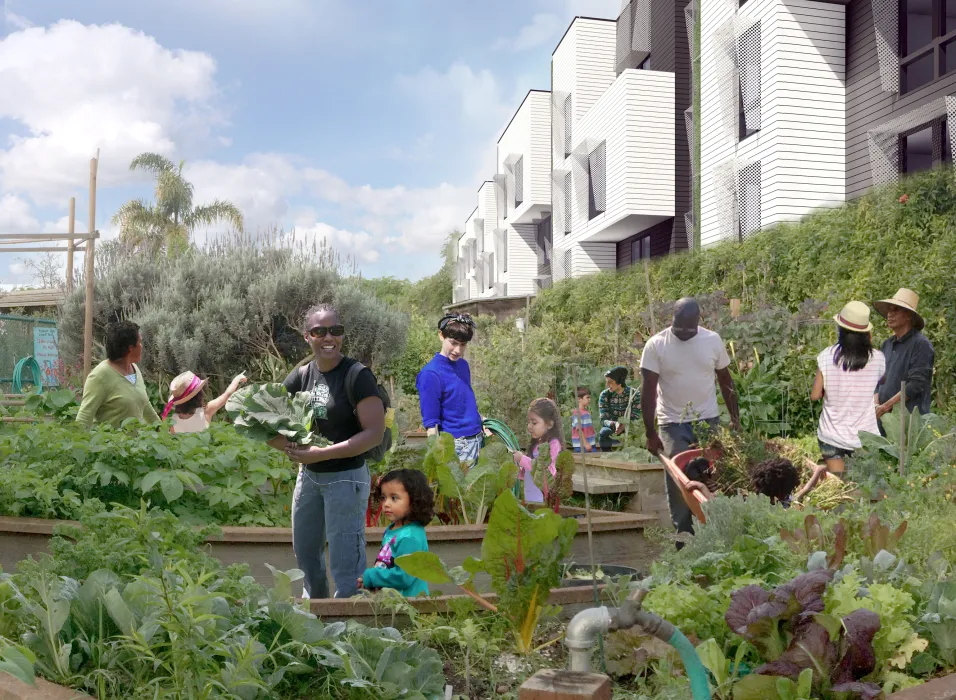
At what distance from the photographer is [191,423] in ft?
20.4

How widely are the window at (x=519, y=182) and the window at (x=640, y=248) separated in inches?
426

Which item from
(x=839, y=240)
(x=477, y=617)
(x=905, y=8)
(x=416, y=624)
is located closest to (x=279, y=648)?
(x=416, y=624)

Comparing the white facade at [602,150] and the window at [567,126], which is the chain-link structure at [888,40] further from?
the window at [567,126]

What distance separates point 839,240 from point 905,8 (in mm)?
6692

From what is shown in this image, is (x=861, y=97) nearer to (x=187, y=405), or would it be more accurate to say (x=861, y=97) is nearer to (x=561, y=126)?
(x=187, y=405)

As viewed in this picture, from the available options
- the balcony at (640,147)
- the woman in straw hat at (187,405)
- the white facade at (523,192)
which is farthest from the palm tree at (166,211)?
the woman in straw hat at (187,405)

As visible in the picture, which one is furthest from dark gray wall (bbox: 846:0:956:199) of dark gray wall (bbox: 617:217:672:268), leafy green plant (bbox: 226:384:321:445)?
leafy green plant (bbox: 226:384:321:445)

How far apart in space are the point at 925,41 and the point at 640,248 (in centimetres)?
1156

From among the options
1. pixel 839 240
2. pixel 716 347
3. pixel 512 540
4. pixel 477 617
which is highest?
pixel 839 240

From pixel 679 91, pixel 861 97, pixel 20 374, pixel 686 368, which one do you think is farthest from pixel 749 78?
pixel 20 374

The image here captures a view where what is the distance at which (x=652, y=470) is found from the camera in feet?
22.7

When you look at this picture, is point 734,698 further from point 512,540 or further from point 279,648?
point 279,648

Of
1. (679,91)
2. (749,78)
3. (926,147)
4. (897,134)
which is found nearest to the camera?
(897,134)

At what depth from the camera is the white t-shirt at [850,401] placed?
5.24m
